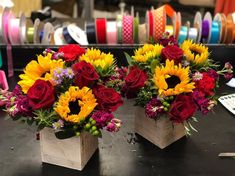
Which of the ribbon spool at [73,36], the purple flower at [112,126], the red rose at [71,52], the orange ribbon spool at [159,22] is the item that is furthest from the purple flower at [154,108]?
the ribbon spool at [73,36]

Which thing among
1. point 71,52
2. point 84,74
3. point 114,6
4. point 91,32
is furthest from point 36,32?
point 114,6

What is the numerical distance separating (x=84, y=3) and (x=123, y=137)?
2402mm

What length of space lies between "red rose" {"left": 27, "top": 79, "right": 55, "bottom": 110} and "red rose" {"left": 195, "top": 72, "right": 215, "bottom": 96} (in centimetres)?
34

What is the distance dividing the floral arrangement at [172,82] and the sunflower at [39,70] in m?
0.17

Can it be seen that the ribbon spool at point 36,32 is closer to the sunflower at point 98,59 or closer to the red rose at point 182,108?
the sunflower at point 98,59

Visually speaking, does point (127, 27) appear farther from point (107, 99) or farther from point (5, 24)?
point (107, 99)

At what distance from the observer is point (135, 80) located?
0.81 meters

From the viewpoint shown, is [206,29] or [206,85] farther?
[206,29]

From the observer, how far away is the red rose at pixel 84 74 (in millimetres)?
759

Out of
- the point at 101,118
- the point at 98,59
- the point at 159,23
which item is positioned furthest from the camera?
the point at 159,23

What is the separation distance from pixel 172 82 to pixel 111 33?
2.03ft

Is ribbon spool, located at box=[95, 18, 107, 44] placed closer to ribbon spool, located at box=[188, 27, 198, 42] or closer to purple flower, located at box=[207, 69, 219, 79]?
ribbon spool, located at box=[188, 27, 198, 42]

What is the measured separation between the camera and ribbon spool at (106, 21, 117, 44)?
139 cm

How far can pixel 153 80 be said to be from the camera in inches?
32.4
